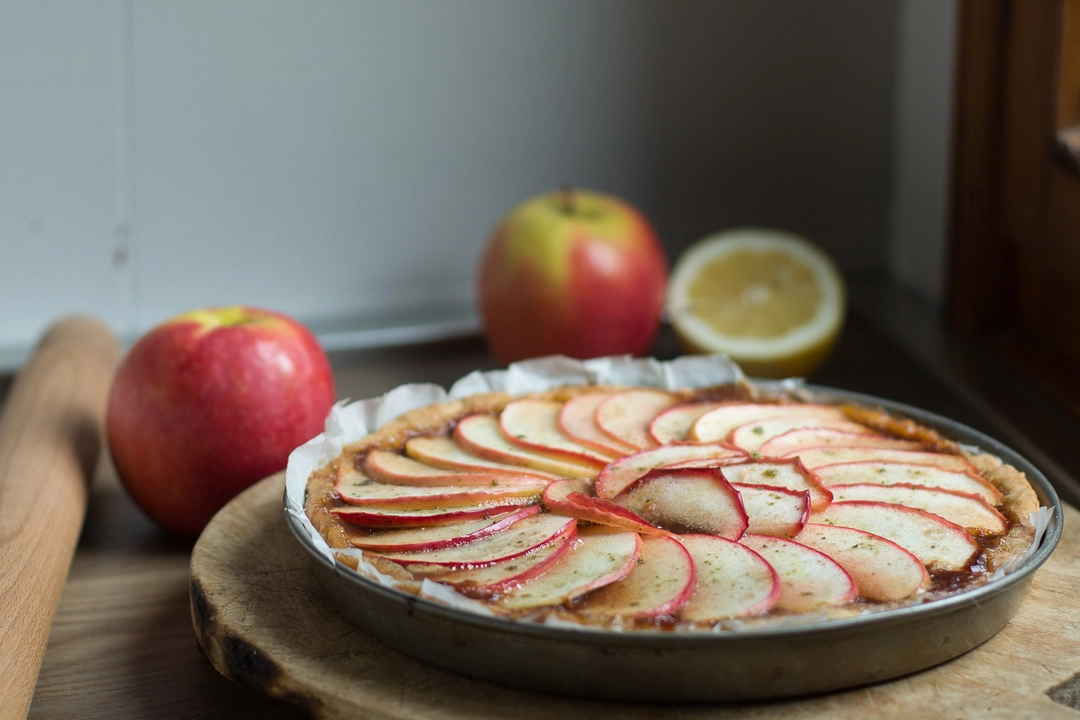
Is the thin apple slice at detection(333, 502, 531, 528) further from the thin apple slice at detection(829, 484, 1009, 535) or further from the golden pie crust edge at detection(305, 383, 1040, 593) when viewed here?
the thin apple slice at detection(829, 484, 1009, 535)

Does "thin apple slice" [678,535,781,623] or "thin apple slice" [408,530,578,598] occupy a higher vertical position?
"thin apple slice" [678,535,781,623]

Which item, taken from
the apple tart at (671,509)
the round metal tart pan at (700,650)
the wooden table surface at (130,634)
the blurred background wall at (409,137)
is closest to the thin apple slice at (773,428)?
the apple tart at (671,509)

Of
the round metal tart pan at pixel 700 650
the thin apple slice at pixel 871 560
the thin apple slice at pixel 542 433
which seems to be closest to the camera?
the round metal tart pan at pixel 700 650

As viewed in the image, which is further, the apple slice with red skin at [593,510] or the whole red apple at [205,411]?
the whole red apple at [205,411]

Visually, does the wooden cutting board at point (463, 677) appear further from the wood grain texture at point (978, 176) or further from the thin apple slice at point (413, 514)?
the wood grain texture at point (978, 176)

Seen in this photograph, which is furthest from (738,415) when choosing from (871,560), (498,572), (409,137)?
(409,137)

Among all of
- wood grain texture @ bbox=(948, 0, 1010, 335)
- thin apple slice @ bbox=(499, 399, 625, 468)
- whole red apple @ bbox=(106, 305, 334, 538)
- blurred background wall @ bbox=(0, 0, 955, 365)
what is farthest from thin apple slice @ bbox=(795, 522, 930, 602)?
blurred background wall @ bbox=(0, 0, 955, 365)

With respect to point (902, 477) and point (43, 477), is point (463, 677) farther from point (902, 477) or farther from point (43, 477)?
point (43, 477)
